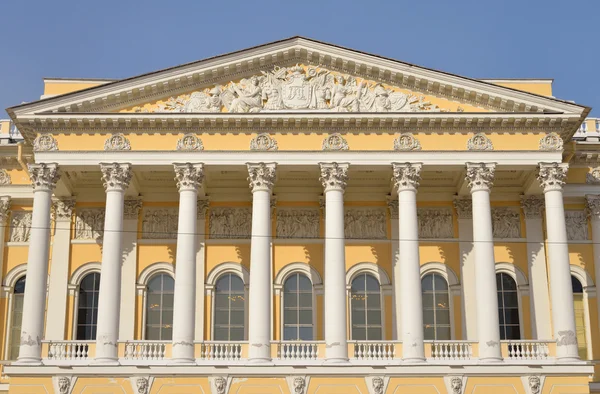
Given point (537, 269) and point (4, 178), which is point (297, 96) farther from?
point (4, 178)

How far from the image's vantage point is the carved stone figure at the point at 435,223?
1218 inches

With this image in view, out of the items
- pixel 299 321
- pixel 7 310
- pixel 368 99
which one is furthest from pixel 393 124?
pixel 7 310

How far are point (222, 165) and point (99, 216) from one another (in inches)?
217

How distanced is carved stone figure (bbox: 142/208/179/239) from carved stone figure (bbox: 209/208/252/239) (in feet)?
4.11

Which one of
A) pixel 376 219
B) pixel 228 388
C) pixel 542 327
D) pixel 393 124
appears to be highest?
pixel 393 124

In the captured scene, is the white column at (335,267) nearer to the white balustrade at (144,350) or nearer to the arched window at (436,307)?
the arched window at (436,307)

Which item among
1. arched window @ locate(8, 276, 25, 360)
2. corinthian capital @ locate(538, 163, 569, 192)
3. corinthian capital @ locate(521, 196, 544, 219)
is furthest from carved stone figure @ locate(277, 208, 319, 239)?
arched window @ locate(8, 276, 25, 360)

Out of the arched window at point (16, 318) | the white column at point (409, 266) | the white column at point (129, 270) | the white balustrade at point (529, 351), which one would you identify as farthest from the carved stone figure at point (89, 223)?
the white balustrade at point (529, 351)

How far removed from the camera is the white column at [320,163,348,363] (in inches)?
1048

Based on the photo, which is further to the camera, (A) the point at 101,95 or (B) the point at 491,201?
(B) the point at 491,201

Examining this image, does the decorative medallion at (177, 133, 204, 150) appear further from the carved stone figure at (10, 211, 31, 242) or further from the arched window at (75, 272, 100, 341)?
the carved stone figure at (10, 211, 31, 242)

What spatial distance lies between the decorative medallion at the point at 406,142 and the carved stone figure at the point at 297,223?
427 centimetres

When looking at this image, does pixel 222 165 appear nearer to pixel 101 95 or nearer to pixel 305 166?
pixel 305 166

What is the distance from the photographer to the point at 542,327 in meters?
29.4
